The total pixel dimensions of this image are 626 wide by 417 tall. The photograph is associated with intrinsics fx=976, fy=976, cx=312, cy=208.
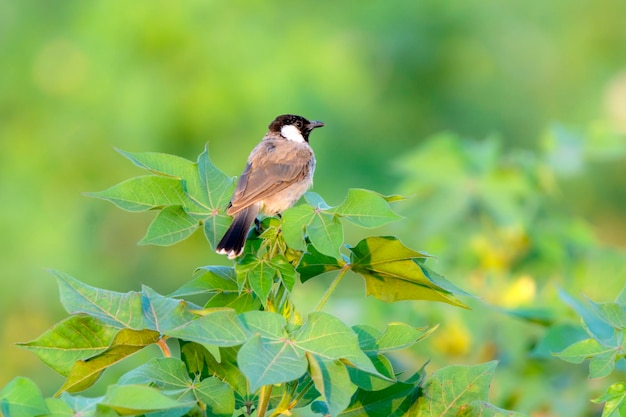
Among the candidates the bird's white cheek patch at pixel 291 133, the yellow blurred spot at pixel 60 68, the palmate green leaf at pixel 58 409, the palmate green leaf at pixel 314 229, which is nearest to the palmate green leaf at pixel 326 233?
the palmate green leaf at pixel 314 229

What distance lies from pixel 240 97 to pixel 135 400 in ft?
29.3

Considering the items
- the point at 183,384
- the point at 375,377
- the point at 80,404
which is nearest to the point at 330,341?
the point at 375,377

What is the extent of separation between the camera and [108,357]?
5.96 ft

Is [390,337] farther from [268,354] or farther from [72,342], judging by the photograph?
[72,342]

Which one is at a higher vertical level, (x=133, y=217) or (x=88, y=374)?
(x=88, y=374)

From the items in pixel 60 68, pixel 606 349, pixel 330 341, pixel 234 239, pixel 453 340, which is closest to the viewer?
pixel 330 341

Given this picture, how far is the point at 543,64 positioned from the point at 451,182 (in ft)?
31.0

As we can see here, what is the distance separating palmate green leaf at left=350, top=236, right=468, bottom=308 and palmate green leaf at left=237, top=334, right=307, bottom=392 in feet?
1.03

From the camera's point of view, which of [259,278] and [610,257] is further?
[610,257]

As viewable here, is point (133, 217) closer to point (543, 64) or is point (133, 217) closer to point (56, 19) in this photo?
point (56, 19)

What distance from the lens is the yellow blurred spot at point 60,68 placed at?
11.0m

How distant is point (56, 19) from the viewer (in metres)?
11.7

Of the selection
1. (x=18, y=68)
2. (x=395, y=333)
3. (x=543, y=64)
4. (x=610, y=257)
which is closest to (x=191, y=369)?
(x=395, y=333)

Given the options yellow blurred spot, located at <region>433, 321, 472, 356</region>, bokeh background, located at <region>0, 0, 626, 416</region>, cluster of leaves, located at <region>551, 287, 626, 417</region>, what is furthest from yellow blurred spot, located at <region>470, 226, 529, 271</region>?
cluster of leaves, located at <region>551, 287, 626, 417</region>
